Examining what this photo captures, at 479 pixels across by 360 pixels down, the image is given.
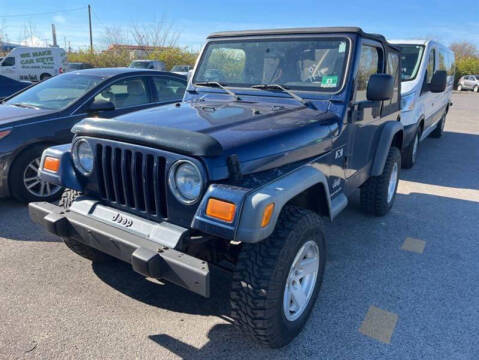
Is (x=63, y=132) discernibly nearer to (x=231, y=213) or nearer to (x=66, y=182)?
(x=66, y=182)

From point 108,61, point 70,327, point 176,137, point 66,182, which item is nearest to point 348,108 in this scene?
point 176,137

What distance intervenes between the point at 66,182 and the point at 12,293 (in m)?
1.02

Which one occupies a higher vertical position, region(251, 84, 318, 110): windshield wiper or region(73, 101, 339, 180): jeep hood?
region(251, 84, 318, 110): windshield wiper

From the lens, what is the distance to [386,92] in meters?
3.03

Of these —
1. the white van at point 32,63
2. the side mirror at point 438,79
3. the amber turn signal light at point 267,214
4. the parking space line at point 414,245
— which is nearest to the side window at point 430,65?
the side mirror at point 438,79

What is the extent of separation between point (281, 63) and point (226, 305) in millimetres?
2025

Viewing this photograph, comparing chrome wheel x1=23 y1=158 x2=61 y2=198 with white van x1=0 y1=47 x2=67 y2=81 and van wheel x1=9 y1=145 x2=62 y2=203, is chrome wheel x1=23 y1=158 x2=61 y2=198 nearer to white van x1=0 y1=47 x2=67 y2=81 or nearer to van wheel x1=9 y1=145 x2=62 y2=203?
van wheel x1=9 y1=145 x2=62 y2=203

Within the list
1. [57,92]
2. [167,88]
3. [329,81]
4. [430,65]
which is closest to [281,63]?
[329,81]

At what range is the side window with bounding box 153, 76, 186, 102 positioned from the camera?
18.4 ft

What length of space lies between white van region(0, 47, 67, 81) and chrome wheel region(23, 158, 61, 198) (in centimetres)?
1937

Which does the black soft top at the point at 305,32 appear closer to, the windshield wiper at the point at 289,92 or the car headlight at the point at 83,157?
the windshield wiper at the point at 289,92

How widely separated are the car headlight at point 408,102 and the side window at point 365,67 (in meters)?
2.70

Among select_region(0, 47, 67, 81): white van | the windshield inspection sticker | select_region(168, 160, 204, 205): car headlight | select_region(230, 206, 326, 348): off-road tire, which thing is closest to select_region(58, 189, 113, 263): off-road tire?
select_region(168, 160, 204, 205): car headlight

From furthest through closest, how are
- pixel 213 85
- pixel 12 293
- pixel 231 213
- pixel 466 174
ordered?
pixel 466 174
pixel 213 85
pixel 12 293
pixel 231 213
